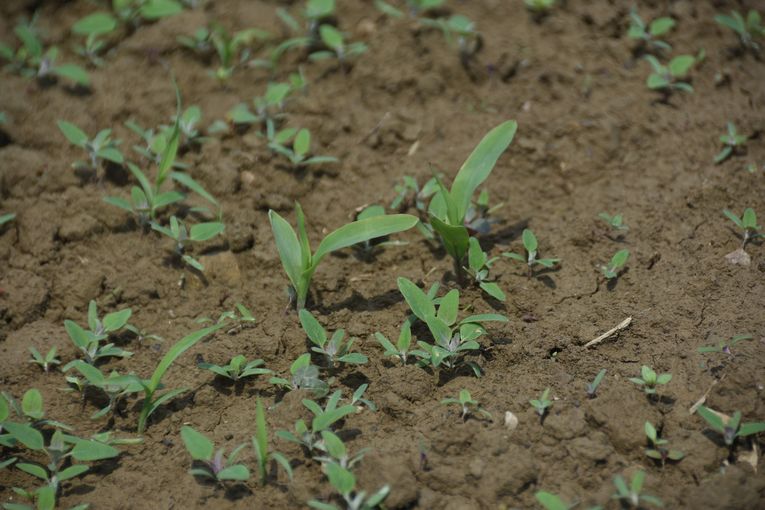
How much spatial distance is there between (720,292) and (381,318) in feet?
3.73

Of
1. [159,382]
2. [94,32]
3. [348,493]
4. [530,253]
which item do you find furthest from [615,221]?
[94,32]

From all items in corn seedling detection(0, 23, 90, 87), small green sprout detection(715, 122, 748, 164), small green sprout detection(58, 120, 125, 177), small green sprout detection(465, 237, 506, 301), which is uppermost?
corn seedling detection(0, 23, 90, 87)

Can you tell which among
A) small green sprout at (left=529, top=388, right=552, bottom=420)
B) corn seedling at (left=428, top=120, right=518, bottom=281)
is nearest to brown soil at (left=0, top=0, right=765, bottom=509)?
small green sprout at (left=529, top=388, right=552, bottom=420)

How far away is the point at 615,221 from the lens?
2.79 meters

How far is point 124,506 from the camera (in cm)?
215

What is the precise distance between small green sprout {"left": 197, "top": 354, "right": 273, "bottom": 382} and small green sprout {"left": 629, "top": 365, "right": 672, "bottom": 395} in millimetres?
1125

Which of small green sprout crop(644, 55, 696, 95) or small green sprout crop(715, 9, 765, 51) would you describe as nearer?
small green sprout crop(644, 55, 696, 95)

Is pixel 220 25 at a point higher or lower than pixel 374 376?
higher

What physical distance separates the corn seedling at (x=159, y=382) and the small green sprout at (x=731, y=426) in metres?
1.44

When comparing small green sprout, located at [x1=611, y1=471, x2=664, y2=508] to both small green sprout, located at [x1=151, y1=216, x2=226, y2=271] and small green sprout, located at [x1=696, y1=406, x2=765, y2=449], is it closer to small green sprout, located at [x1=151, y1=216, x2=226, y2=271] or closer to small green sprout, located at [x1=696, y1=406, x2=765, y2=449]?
small green sprout, located at [x1=696, y1=406, x2=765, y2=449]

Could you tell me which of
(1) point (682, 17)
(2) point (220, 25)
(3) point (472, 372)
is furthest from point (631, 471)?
(2) point (220, 25)

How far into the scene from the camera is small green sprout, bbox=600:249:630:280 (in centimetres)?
263

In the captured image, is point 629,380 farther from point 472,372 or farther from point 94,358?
point 94,358

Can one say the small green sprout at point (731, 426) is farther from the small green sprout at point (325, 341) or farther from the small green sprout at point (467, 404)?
the small green sprout at point (325, 341)
